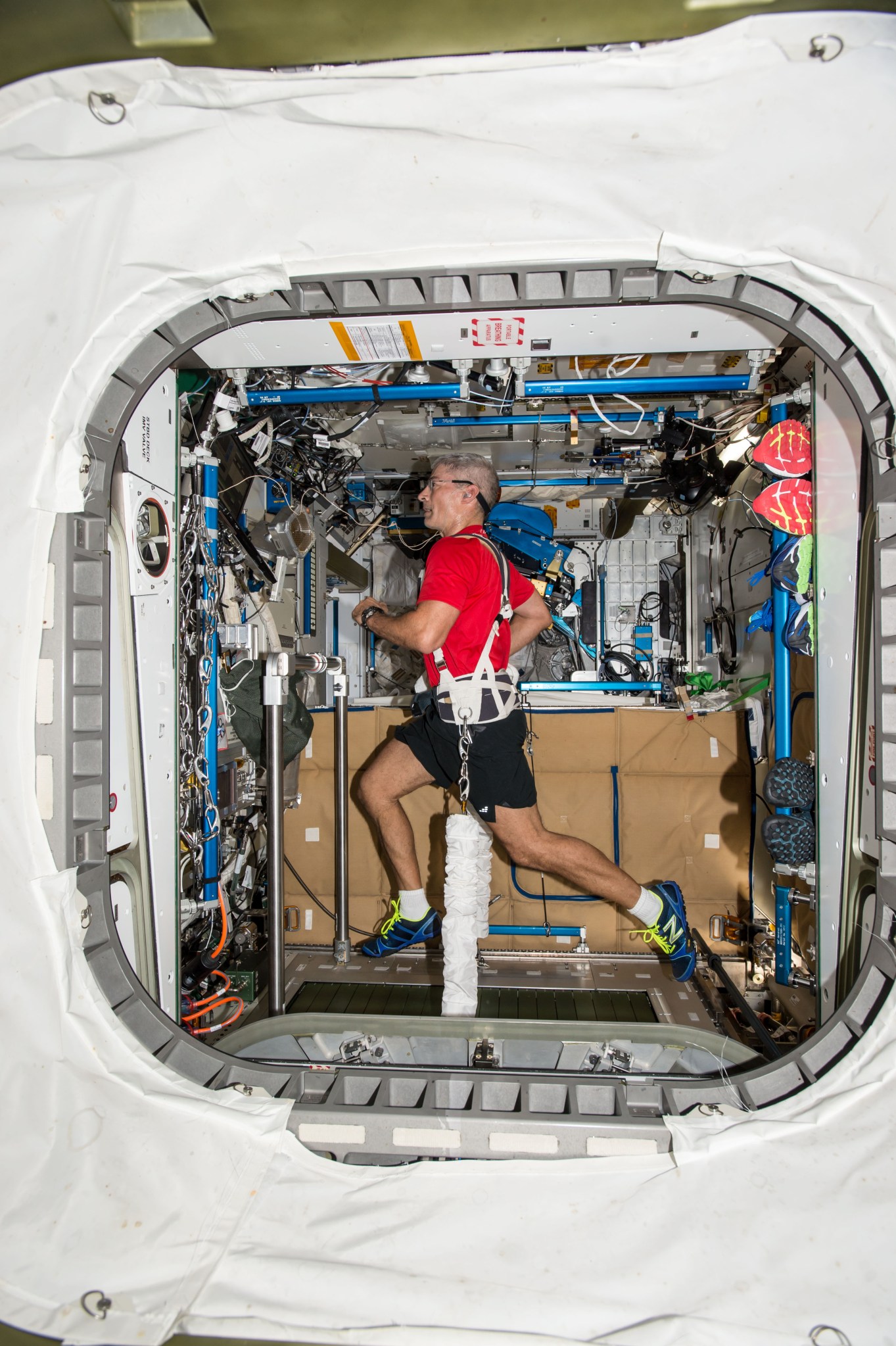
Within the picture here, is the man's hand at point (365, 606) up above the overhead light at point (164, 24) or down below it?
below

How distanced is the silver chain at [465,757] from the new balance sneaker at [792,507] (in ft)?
4.51

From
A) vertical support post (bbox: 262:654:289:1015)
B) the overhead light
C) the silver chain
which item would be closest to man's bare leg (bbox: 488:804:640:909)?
the silver chain

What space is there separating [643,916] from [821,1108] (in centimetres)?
146

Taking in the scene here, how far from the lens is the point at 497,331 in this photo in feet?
6.17

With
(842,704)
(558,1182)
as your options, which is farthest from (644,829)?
(558,1182)

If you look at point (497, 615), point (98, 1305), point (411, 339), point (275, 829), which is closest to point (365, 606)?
point (497, 615)

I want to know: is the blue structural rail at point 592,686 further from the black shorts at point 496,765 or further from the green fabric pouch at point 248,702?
the green fabric pouch at point 248,702

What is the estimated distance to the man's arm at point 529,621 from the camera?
3052 mm

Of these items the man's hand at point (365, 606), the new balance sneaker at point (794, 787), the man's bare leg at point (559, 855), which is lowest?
the man's bare leg at point (559, 855)

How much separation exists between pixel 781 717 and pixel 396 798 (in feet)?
5.77

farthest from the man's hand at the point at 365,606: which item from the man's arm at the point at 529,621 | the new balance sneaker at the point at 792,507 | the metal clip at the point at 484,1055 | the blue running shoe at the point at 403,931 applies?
the metal clip at the point at 484,1055

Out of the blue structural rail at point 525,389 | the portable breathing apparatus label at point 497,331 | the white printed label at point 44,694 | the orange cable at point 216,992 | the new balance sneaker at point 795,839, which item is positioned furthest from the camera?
the orange cable at point 216,992

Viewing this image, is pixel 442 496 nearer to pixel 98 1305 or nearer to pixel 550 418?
pixel 550 418

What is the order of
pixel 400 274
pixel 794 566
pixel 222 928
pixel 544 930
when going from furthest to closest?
pixel 544 930
pixel 222 928
pixel 794 566
pixel 400 274
